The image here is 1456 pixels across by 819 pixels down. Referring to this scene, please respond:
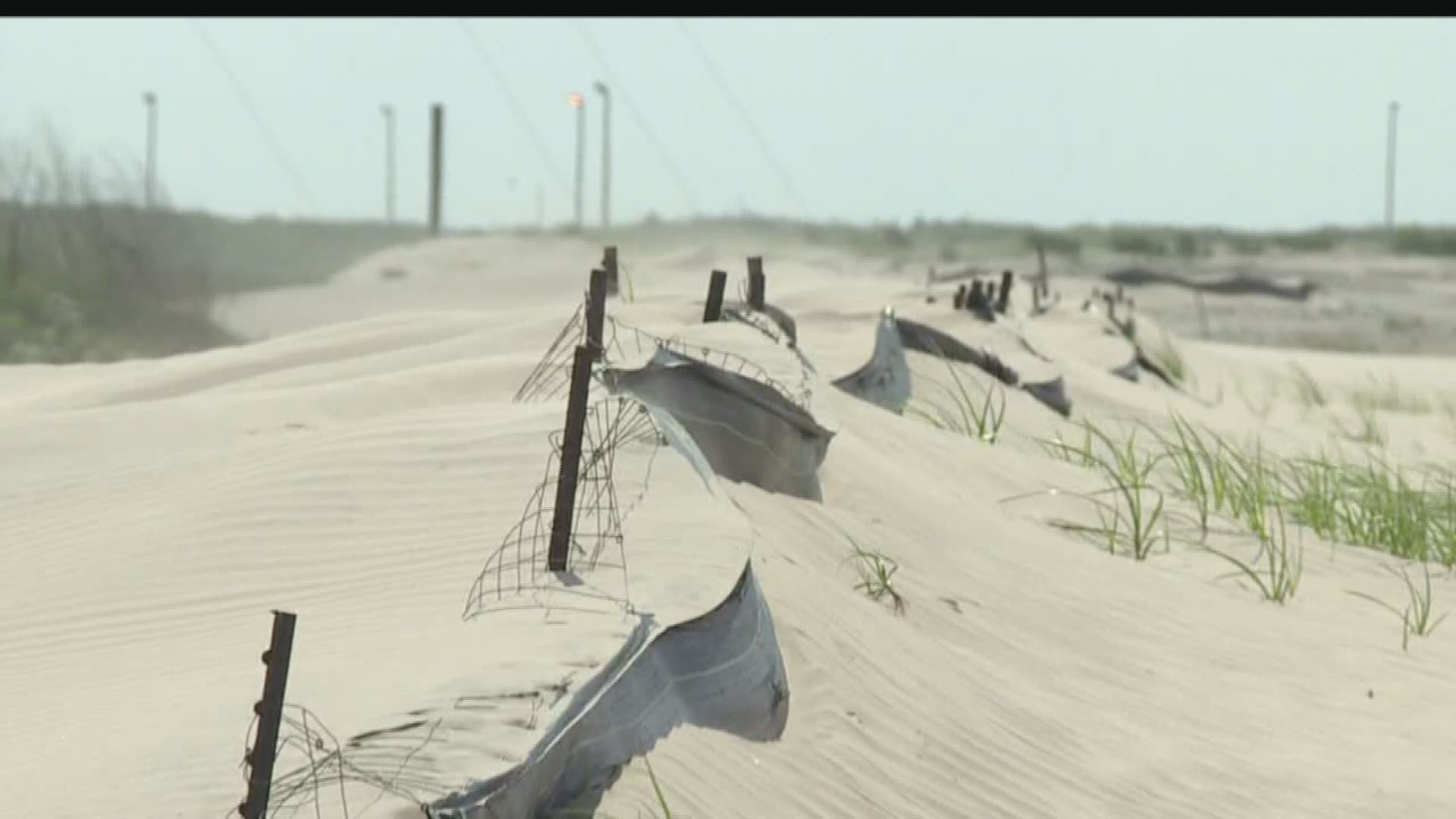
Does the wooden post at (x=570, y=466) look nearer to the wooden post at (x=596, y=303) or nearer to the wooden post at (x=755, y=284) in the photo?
the wooden post at (x=596, y=303)

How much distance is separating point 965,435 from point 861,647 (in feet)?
16.1

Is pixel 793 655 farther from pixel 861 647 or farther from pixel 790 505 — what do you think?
pixel 790 505

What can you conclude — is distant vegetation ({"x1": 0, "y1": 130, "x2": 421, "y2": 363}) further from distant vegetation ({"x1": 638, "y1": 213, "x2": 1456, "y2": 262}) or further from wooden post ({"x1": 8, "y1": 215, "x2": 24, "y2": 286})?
distant vegetation ({"x1": 638, "y1": 213, "x2": 1456, "y2": 262})

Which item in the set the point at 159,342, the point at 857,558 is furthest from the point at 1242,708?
the point at 159,342

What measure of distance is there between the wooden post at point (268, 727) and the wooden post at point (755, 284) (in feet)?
20.5

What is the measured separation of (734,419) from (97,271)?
15.7m

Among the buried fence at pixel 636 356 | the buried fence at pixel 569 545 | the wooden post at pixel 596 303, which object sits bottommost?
the buried fence at pixel 569 545

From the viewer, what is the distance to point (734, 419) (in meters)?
7.41

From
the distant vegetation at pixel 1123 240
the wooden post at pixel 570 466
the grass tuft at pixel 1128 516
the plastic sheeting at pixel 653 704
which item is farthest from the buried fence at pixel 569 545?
the distant vegetation at pixel 1123 240

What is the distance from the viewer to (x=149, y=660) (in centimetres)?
526

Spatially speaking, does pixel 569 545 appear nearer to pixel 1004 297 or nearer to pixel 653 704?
pixel 653 704

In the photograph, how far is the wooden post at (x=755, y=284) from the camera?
32.3ft

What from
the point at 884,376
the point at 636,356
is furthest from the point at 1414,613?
the point at 884,376

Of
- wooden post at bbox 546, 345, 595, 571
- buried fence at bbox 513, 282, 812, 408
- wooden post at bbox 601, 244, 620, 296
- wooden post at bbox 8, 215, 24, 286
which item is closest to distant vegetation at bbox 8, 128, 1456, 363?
wooden post at bbox 8, 215, 24, 286
